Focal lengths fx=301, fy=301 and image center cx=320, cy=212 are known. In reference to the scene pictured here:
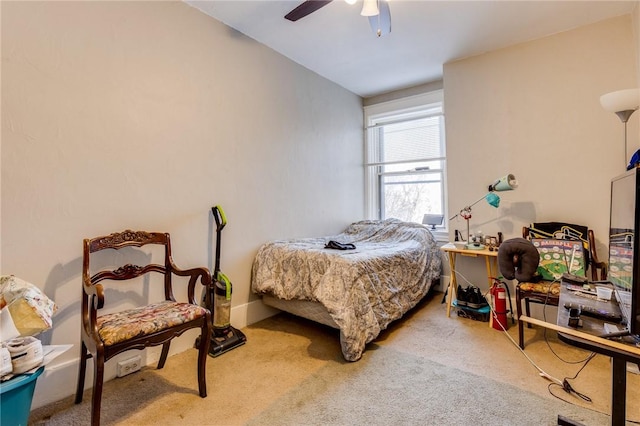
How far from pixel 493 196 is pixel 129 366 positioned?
315 cm

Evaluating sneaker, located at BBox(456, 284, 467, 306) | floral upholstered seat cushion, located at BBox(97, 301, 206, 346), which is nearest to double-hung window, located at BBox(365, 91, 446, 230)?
sneaker, located at BBox(456, 284, 467, 306)

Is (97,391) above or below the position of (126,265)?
below

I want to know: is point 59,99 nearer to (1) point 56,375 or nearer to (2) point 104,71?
(2) point 104,71

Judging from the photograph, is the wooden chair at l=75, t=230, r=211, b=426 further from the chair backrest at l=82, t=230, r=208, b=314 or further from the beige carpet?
the beige carpet

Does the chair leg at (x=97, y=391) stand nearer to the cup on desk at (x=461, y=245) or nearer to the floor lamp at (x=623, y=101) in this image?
the cup on desk at (x=461, y=245)

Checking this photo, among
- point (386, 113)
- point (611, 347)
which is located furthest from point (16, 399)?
point (386, 113)

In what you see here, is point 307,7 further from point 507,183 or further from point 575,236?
point 575,236

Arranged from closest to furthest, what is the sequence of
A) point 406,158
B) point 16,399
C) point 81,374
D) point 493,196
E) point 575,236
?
point 16,399 → point 81,374 → point 575,236 → point 493,196 → point 406,158

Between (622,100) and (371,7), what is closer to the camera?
(371,7)

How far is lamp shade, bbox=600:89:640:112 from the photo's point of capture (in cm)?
200

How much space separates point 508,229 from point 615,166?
3.12ft

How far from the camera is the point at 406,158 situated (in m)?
4.11

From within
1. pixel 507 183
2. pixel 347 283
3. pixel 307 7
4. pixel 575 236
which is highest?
pixel 307 7

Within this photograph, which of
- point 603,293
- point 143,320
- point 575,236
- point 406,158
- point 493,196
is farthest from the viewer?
point 406,158
